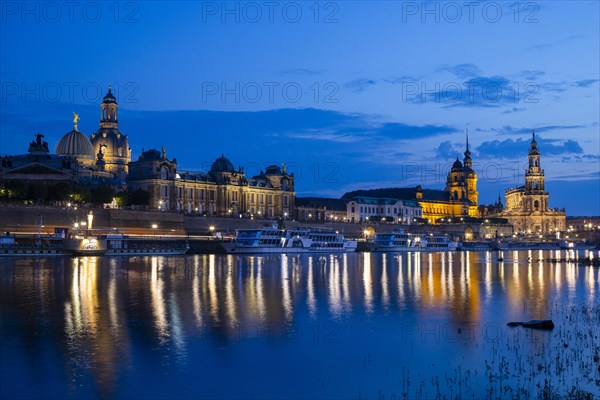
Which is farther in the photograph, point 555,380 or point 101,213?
point 101,213

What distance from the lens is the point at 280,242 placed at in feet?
276

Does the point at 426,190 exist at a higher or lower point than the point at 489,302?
higher

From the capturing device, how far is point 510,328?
2467 centimetres

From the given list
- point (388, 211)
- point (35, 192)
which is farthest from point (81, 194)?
point (388, 211)

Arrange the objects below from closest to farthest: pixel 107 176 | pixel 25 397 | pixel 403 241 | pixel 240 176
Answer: pixel 25 397, pixel 403 241, pixel 107 176, pixel 240 176

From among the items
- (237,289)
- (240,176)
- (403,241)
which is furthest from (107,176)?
(237,289)

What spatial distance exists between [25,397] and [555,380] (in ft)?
38.8

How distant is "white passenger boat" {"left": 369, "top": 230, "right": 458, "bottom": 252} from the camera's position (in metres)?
104

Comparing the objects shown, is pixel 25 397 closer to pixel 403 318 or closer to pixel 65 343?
pixel 65 343

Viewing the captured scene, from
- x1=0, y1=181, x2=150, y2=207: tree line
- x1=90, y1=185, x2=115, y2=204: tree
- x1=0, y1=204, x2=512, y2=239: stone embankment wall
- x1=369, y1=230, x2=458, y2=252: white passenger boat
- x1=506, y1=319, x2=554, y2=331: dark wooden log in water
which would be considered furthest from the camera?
x1=369, y1=230, x2=458, y2=252: white passenger boat

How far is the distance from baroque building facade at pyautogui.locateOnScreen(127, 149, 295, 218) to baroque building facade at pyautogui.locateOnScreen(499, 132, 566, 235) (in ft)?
212

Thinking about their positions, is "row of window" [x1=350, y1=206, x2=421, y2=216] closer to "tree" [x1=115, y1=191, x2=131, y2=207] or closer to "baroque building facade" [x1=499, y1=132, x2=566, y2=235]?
"baroque building facade" [x1=499, y1=132, x2=566, y2=235]

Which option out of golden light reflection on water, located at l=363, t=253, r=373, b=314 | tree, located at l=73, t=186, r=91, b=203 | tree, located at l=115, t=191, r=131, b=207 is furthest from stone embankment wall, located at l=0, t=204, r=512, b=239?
golden light reflection on water, located at l=363, t=253, r=373, b=314

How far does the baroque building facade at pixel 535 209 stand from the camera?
177 meters
